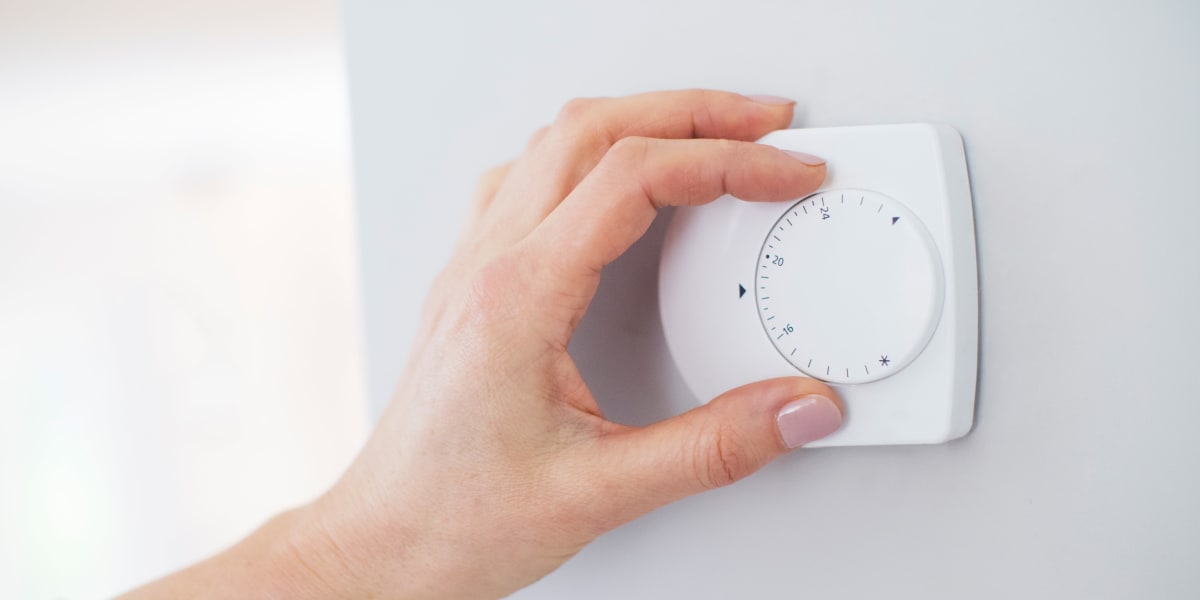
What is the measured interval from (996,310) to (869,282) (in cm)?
7

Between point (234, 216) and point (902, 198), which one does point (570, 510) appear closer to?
point (902, 198)

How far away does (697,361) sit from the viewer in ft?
1.72

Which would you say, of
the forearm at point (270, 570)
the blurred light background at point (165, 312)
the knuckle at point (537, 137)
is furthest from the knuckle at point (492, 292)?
the blurred light background at point (165, 312)

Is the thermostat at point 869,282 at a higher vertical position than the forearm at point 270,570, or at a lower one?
higher

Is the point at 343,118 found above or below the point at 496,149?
above

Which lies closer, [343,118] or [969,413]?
[969,413]

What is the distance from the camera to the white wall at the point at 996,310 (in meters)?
0.43

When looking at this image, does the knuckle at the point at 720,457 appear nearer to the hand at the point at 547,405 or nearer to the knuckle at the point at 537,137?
the hand at the point at 547,405

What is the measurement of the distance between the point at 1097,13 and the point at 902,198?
0.13m

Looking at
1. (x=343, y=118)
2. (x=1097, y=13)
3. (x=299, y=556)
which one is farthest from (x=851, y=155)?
A: (x=343, y=118)

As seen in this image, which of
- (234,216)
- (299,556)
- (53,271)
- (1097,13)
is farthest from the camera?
(234,216)

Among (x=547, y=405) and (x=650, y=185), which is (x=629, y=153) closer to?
(x=650, y=185)

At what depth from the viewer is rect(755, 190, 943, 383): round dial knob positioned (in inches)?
17.6

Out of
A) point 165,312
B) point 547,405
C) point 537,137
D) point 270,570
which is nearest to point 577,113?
point 537,137
